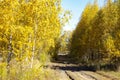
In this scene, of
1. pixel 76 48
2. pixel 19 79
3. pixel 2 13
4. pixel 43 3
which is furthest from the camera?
pixel 76 48

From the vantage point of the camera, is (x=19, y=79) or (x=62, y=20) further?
(x=62, y=20)

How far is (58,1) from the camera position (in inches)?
757

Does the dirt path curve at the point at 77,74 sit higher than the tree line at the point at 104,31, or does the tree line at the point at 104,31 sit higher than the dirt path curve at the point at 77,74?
the tree line at the point at 104,31

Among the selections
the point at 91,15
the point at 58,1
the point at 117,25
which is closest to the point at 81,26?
the point at 91,15

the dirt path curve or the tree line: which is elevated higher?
the tree line

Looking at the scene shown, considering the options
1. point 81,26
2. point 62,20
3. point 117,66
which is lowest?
point 117,66

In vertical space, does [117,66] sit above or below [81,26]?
below

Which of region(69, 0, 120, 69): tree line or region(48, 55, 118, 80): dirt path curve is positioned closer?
region(48, 55, 118, 80): dirt path curve

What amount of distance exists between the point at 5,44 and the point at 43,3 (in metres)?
3.18

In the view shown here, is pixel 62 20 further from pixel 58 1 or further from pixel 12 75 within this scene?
pixel 12 75

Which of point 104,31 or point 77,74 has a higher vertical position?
point 104,31

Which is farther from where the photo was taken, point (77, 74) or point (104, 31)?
point (104, 31)

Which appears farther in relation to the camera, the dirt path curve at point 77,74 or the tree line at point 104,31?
the tree line at point 104,31

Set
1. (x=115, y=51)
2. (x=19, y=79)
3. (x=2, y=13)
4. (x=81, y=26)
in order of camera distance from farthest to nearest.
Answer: (x=81, y=26) → (x=115, y=51) → (x=19, y=79) → (x=2, y=13)
